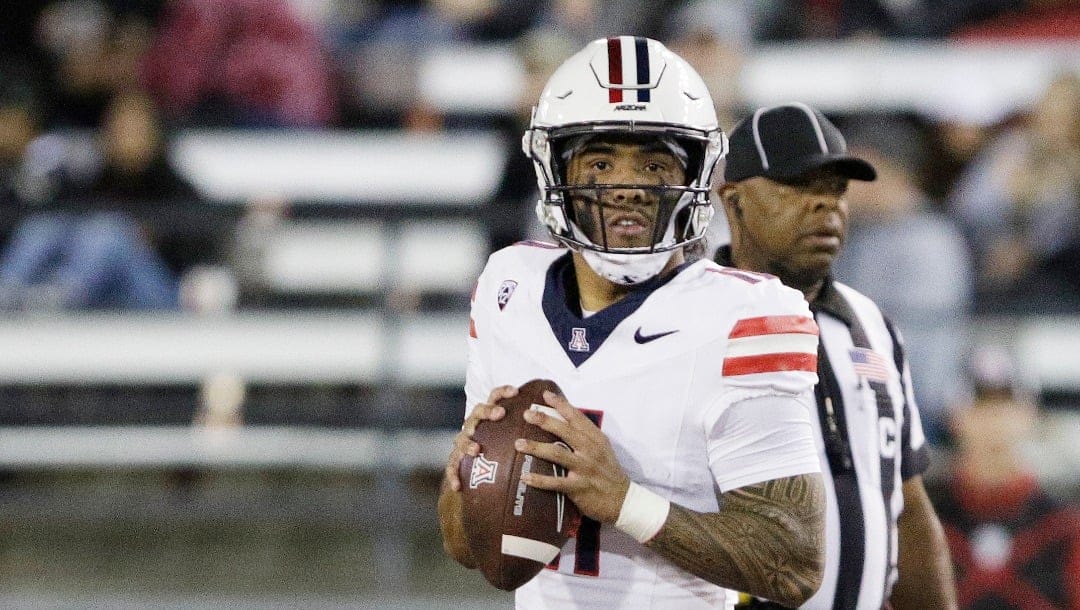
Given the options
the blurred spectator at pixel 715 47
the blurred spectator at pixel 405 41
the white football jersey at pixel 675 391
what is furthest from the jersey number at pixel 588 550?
the blurred spectator at pixel 405 41

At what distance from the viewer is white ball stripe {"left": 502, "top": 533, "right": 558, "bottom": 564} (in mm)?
1980

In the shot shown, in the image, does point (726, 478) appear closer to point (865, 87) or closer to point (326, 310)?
point (326, 310)

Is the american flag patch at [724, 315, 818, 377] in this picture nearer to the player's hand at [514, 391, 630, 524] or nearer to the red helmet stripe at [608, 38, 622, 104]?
the player's hand at [514, 391, 630, 524]

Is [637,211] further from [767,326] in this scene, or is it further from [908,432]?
[908,432]

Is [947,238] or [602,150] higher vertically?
[602,150]

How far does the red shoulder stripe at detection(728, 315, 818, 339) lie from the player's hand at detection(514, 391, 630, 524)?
245mm

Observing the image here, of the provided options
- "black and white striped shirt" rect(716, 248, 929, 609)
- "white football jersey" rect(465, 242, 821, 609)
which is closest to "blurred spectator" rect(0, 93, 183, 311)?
"black and white striped shirt" rect(716, 248, 929, 609)

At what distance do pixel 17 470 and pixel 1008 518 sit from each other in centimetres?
326

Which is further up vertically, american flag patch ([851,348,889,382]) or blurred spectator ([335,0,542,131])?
blurred spectator ([335,0,542,131])

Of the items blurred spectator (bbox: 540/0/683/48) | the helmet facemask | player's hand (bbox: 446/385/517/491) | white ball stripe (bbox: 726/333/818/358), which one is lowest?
player's hand (bbox: 446/385/517/491)

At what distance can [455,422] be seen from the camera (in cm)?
506

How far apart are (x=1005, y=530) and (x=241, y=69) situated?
12.2 ft

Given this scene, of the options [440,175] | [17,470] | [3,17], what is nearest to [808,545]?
[17,470]

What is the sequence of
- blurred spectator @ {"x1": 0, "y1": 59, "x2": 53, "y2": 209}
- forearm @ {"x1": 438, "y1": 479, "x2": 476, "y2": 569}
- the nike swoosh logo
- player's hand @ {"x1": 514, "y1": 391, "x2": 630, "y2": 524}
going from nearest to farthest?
player's hand @ {"x1": 514, "y1": 391, "x2": 630, "y2": 524} < the nike swoosh logo < forearm @ {"x1": 438, "y1": 479, "x2": 476, "y2": 569} < blurred spectator @ {"x1": 0, "y1": 59, "x2": 53, "y2": 209}
